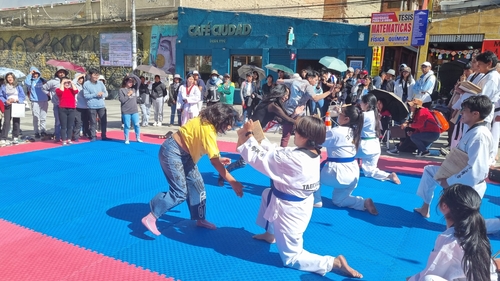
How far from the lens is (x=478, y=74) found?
6.35 meters

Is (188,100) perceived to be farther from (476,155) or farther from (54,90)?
(476,155)

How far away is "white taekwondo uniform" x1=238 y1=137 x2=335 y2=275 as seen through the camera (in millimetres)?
3213

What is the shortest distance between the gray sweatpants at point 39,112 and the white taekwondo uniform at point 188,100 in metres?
3.31

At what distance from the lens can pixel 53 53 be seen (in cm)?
2455

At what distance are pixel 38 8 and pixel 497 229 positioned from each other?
29242 millimetres

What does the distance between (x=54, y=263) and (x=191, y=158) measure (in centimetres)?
161

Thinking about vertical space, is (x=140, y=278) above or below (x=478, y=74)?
below

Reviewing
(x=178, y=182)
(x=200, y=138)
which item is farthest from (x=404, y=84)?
(x=178, y=182)

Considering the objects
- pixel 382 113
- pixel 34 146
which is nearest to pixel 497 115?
pixel 382 113

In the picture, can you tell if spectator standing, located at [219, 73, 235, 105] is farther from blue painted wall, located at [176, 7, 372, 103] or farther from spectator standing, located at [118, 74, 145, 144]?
blue painted wall, located at [176, 7, 372, 103]

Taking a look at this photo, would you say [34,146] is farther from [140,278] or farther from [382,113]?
[382,113]

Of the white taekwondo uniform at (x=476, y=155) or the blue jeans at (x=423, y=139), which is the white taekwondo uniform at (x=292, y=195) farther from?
the blue jeans at (x=423, y=139)

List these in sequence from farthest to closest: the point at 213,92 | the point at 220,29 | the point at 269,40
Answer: the point at 220,29 → the point at 269,40 → the point at 213,92

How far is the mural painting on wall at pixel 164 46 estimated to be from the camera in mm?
21031
